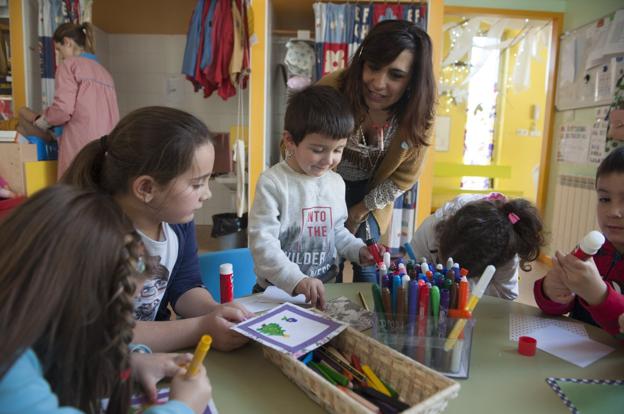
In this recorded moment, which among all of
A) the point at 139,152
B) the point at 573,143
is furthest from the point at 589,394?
the point at 573,143

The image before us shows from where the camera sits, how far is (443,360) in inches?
25.3

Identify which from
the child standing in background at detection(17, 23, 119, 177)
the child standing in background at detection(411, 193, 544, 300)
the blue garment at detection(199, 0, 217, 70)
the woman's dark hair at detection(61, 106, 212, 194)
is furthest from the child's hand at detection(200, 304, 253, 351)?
the blue garment at detection(199, 0, 217, 70)

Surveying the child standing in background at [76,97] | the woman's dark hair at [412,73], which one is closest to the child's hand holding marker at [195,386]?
the woman's dark hair at [412,73]

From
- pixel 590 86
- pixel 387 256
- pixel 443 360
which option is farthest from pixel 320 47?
pixel 443 360

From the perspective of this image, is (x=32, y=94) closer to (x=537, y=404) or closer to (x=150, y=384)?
(x=150, y=384)

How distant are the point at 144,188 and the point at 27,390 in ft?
1.40

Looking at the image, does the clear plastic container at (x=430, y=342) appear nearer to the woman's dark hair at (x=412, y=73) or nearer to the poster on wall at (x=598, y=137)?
the woman's dark hair at (x=412, y=73)

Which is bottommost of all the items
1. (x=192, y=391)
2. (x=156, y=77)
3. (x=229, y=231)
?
(x=229, y=231)

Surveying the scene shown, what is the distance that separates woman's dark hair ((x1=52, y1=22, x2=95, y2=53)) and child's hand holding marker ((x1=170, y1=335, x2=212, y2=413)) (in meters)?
2.44

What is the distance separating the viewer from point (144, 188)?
2.52 ft

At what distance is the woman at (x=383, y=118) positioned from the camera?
121cm

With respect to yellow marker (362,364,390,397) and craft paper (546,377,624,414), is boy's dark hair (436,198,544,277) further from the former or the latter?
yellow marker (362,364,390,397)

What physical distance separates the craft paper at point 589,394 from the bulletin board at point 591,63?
2.60 meters

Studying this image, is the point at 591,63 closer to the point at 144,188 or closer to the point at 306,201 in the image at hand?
the point at 306,201
